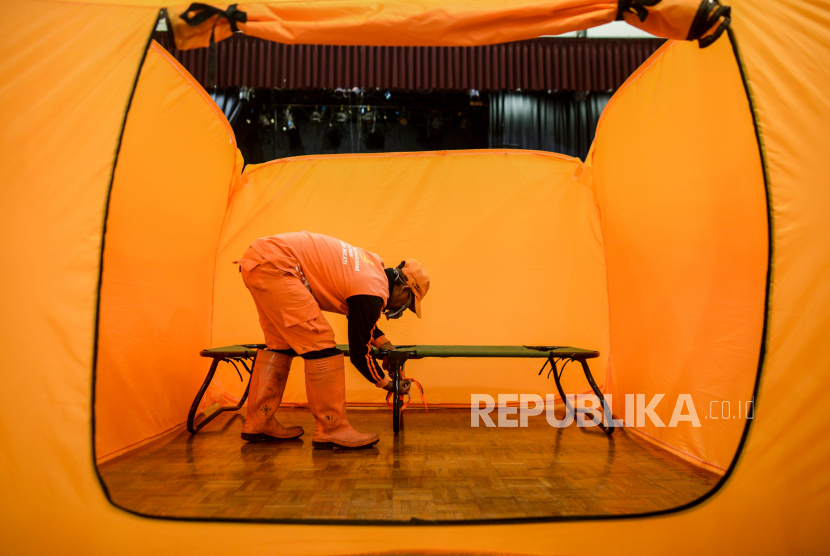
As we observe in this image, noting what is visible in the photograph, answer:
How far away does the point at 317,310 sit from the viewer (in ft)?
6.21

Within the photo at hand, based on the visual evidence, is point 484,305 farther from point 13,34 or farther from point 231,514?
point 13,34

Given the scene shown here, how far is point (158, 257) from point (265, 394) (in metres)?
0.89

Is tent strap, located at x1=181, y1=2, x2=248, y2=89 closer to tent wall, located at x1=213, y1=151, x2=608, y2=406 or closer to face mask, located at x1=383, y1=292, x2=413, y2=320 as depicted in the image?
face mask, located at x1=383, y1=292, x2=413, y2=320

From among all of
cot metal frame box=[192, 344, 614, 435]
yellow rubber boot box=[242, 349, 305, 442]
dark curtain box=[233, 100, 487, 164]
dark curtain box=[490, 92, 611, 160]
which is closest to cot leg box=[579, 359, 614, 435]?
cot metal frame box=[192, 344, 614, 435]

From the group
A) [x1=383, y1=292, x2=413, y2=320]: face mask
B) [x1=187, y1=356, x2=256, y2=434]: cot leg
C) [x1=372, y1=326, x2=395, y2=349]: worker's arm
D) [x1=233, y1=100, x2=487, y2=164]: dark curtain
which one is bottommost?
[x1=187, y1=356, x2=256, y2=434]: cot leg

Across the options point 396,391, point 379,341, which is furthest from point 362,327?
point 396,391

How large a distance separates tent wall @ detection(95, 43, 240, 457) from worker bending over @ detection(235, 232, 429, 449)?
0.52m

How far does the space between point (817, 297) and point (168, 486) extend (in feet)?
6.90

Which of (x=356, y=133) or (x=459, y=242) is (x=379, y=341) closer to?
(x=459, y=242)

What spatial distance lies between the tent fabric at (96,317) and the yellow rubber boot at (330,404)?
778mm

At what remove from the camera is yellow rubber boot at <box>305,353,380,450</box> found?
1.88 m

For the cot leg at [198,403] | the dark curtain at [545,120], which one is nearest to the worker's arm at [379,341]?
the cot leg at [198,403]

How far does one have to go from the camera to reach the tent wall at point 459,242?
2.88 metres

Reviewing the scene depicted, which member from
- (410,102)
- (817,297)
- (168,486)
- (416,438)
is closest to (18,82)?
(168,486)
